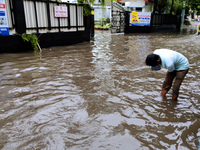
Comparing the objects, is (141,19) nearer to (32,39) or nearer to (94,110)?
(32,39)

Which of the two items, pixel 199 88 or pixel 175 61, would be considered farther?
pixel 199 88

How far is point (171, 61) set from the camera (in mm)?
3742

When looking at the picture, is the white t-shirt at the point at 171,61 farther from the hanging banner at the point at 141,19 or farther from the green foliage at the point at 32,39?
the hanging banner at the point at 141,19

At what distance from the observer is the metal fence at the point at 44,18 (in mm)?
9286

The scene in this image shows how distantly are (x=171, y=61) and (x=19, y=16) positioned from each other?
8.20 metres

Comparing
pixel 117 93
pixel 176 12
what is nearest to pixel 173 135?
pixel 117 93

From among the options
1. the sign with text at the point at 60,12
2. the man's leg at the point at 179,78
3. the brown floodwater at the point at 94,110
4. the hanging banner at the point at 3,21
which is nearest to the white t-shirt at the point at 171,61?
the man's leg at the point at 179,78

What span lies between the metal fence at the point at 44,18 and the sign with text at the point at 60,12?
0.20m

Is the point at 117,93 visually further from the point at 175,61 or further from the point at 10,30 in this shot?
the point at 10,30

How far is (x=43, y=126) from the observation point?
11.0ft

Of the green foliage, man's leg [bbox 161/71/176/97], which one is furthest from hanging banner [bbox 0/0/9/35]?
man's leg [bbox 161/71/176/97]

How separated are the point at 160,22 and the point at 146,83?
21.9 meters

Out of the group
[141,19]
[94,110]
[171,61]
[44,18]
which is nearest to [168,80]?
[171,61]

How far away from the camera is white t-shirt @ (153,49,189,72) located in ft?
12.3
